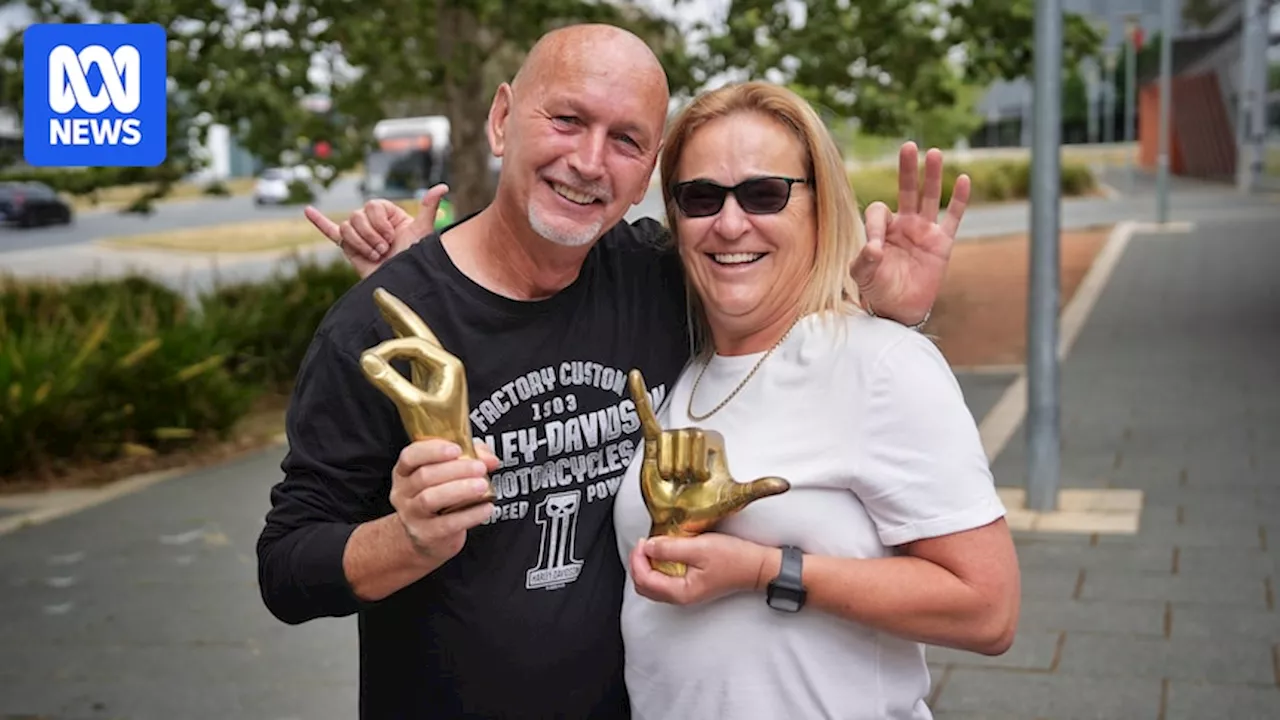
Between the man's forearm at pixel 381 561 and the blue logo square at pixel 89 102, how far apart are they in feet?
8.91

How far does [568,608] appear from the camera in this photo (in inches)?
90.6

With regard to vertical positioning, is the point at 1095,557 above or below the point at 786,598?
below

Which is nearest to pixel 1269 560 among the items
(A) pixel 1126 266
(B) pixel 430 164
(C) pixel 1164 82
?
(A) pixel 1126 266

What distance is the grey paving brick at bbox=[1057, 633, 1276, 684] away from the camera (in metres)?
4.83

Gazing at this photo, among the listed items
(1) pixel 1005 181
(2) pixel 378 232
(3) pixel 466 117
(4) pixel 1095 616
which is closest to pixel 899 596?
(2) pixel 378 232

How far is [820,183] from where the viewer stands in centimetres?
223

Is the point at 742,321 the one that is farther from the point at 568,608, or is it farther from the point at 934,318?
the point at 934,318

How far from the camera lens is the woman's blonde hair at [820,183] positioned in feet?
7.27

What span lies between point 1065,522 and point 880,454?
5141 mm

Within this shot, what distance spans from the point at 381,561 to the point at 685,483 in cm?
42

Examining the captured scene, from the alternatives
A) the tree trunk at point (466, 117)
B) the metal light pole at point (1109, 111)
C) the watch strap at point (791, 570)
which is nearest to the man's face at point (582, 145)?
the watch strap at point (791, 570)

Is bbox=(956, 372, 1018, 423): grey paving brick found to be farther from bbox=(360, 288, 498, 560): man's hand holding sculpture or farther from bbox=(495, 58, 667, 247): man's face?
bbox=(360, 288, 498, 560): man's hand holding sculpture

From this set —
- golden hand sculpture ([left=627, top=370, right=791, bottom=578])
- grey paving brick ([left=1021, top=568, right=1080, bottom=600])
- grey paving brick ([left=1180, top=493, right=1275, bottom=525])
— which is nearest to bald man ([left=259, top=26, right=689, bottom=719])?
golden hand sculpture ([left=627, top=370, right=791, bottom=578])

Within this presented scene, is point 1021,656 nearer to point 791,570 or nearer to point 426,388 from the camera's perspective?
point 791,570
